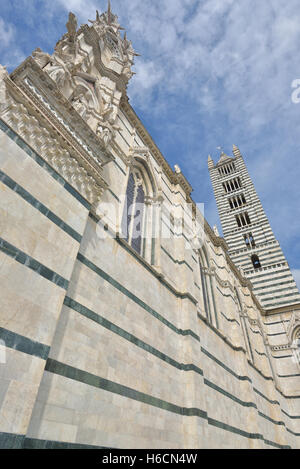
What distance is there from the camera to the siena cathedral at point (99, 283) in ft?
11.5

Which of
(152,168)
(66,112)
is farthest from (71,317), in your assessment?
(152,168)

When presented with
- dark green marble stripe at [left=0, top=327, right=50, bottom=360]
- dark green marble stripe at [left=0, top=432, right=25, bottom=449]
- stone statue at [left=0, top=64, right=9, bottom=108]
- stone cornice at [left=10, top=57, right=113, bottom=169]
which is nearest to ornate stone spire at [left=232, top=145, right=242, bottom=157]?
stone cornice at [left=10, top=57, right=113, bottom=169]

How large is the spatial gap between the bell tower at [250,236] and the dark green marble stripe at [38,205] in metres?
20.8

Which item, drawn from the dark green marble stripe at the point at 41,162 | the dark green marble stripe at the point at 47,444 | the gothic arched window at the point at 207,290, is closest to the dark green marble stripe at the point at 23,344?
the dark green marble stripe at the point at 47,444

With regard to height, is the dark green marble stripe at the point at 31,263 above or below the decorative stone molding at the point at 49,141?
below

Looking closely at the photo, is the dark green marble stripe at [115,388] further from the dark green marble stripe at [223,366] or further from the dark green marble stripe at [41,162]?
the dark green marble stripe at [41,162]

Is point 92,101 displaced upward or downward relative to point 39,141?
upward

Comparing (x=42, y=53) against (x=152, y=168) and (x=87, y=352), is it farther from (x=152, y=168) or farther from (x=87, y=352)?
(x=87, y=352)

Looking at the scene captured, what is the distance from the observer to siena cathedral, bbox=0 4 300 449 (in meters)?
3.52

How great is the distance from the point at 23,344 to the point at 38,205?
81.0 inches

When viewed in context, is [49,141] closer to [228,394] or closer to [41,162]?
[41,162]

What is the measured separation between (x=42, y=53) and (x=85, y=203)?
387 cm

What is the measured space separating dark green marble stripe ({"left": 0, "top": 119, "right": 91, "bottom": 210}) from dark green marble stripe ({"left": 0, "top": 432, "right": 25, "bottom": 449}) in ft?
11.8

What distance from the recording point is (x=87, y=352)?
14.4 ft
